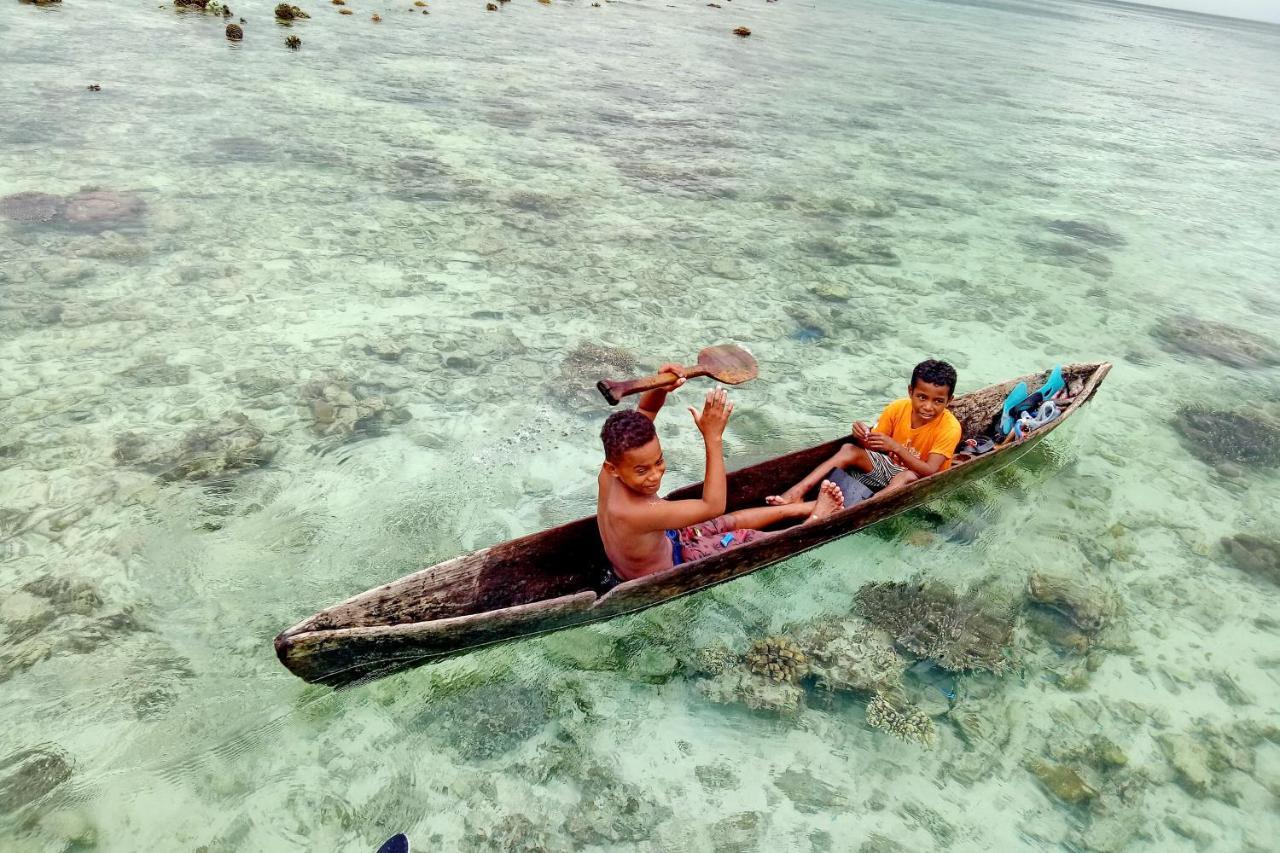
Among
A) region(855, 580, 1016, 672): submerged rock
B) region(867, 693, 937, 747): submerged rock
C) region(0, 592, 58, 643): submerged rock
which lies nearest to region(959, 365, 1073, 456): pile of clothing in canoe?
region(855, 580, 1016, 672): submerged rock

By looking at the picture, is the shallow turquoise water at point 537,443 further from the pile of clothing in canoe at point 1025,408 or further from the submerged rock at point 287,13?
the submerged rock at point 287,13

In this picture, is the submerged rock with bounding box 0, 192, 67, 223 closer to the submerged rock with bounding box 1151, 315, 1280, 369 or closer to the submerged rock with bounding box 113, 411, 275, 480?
the submerged rock with bounding box 113, 411, 275, 480

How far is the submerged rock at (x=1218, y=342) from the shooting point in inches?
349

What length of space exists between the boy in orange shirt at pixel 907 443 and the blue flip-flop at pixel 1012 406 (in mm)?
1273

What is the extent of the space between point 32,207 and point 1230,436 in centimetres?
1425

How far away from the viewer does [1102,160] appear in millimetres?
17109

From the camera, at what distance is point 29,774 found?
3615 mm

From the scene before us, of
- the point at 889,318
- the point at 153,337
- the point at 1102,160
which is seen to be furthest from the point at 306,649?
the point at 1102,160

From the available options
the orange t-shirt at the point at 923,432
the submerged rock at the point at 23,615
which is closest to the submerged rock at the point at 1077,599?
the orange t-shirt at the point at 923,432

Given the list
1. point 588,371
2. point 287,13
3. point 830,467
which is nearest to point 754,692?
point 830,467

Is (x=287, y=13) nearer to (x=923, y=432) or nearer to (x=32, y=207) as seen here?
(x=32, y=207)

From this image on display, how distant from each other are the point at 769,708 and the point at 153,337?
6.88 m

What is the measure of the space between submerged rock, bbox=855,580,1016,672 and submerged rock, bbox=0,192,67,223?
10.6m

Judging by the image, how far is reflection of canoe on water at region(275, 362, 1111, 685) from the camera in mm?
3639
